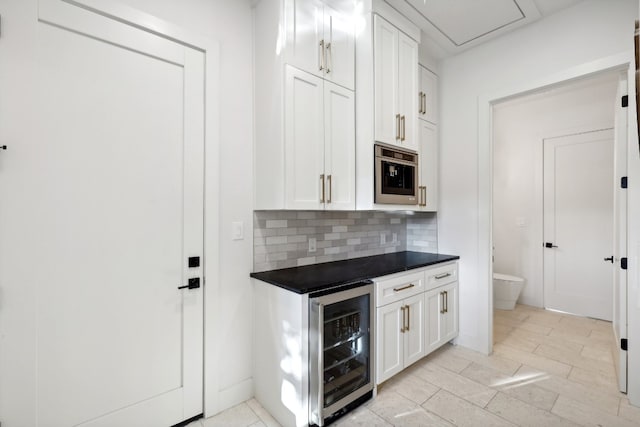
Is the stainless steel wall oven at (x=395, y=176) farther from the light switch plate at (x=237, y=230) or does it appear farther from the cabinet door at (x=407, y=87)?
the light switch plate at (x=237, y=230)

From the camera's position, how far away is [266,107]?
6.53ft

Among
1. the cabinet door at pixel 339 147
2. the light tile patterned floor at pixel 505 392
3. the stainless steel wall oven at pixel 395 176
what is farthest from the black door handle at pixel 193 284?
the stainless steel wall oven at pixel 395 176

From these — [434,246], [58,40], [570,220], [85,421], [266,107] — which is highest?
[58,40]

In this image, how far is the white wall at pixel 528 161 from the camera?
12.2 ft

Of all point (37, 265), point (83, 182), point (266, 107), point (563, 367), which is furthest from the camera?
point (563, 367)

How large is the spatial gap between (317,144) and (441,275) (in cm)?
166

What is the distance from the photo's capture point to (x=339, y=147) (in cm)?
221

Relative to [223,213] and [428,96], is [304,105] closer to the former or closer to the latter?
[223,213]

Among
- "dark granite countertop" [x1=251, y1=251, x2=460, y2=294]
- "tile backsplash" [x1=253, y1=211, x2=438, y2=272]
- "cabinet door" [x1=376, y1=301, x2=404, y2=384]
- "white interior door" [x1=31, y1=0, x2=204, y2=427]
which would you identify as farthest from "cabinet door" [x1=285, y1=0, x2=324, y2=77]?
"cabinet door" [x1=376, y1=301, x2=404, y2=384]

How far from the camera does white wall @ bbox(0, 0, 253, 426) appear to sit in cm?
135

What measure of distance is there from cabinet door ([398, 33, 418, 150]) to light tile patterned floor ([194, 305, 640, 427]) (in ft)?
6.39

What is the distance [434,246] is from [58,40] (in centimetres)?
326

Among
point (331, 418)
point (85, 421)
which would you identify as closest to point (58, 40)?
point (85, 421)

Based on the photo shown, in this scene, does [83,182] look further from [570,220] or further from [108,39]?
[570,220]
